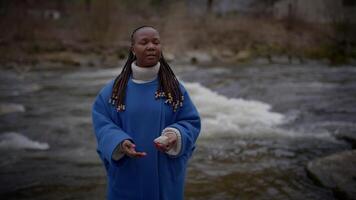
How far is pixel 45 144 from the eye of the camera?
636 cm

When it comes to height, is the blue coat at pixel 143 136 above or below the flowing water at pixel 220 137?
above

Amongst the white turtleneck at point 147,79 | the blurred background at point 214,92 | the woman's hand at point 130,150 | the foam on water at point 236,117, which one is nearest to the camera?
the woman's hand at point 130,150

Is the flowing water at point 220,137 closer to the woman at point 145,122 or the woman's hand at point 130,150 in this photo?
the woman at point 145,122

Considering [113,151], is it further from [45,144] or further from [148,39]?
[45,144]

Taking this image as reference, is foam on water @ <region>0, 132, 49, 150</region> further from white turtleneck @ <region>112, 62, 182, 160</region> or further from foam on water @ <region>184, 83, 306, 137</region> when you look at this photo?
white turtleneck @ <region>112, 62, 182, 160</region>

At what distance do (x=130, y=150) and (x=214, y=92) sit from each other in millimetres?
9288

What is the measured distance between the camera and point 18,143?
20.8ft

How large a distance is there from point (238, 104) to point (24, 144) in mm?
4884

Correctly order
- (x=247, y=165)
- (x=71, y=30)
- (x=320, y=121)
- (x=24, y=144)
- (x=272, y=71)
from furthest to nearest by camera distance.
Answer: (x=71, y=30)
(x=272, y=71)
(x=320, y=121)
(x=24, y=144)
(x=247, y=165)

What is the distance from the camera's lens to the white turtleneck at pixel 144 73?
218 centimetres

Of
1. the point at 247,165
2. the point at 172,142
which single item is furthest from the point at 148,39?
the point at 247,165

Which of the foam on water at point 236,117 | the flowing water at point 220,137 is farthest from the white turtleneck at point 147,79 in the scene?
the foam on water at point 236,117

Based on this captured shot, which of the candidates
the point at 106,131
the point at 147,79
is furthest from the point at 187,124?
the point at 106,131

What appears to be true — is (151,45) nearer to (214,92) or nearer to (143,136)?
(143,136)
